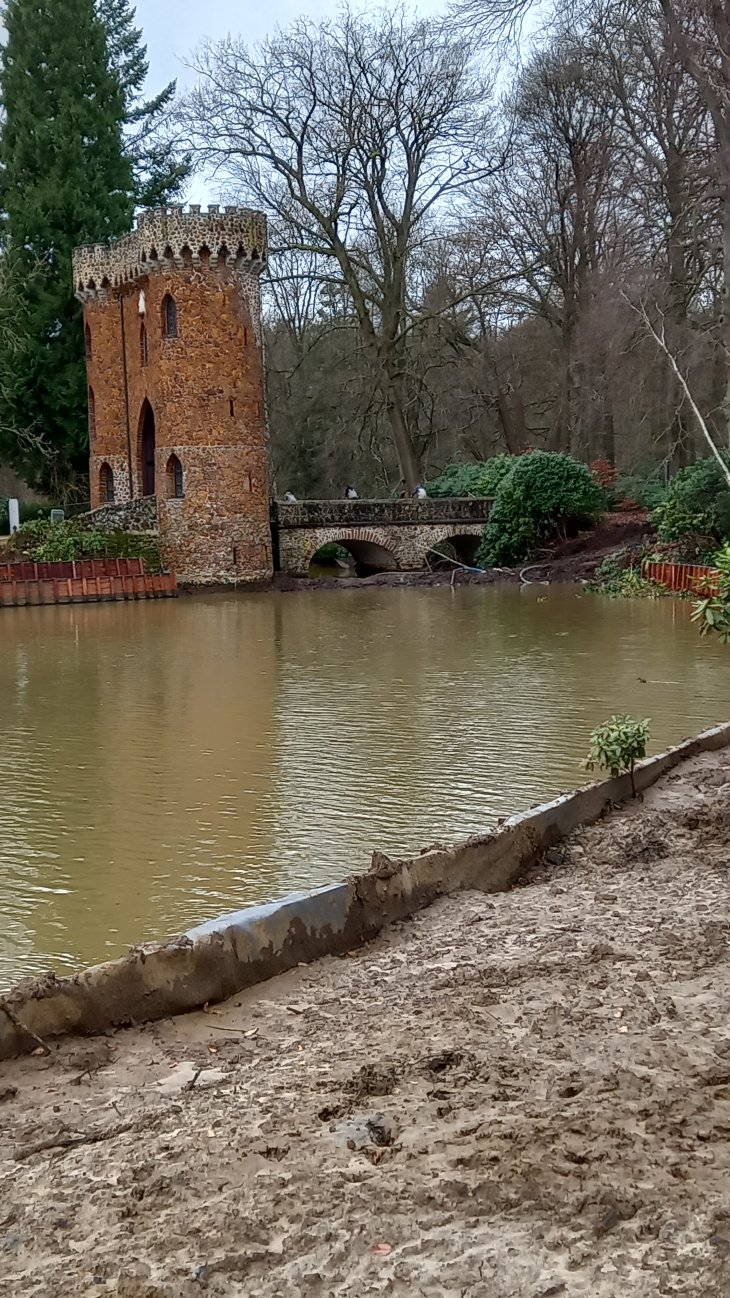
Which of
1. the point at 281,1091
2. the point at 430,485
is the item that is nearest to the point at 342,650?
the point at 281,1091

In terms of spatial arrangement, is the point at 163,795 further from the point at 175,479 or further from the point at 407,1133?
the point at 175,479

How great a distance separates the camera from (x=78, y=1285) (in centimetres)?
284

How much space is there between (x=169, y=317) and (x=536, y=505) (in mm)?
11297

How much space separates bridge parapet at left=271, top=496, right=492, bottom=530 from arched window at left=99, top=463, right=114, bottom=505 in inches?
247

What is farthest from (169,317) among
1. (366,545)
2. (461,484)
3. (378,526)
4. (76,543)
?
(461,484)

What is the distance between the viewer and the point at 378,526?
34906 millimetres

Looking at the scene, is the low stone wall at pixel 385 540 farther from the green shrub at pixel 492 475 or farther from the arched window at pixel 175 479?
the arched window at pixel 175 479

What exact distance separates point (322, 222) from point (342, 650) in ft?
72.9

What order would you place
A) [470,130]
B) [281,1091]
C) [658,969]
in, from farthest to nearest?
1. [470,130]
2. [658,969]
3. [281,1091]

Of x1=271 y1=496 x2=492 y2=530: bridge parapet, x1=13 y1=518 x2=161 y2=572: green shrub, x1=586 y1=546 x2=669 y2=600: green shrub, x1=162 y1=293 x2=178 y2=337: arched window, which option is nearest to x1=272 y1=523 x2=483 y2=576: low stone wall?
x1=271 y1=496 x2=492 y2=530: bridge parapet

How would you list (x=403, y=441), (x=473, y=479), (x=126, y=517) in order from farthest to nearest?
(x=403, y=441) → (x=473, y=479) → (x=126, y=517)

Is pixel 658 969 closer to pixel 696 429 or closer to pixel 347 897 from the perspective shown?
pixel 347 897

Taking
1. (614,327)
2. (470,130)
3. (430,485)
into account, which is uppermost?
(470,130)

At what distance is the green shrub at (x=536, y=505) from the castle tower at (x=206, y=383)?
6.60 m
